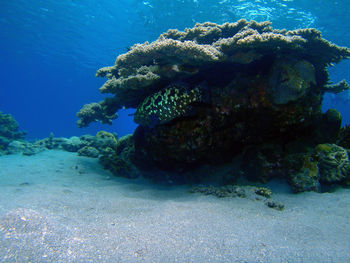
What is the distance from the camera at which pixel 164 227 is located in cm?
286

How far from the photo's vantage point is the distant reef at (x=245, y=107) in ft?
13.7

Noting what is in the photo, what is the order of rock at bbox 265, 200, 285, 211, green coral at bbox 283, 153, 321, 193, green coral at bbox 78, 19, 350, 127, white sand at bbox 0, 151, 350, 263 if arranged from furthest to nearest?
green coral at bbox 283, 153, 321, 193 → green coral at bbox 78, 19, 350, 127 → rock at bbox 265, 200, 285, 211 → white sand at bbox 0, 151, 350, 263

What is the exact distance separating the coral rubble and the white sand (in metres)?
0.90

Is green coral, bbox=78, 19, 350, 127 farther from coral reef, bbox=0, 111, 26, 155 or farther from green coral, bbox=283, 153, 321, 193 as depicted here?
coral reef, bbox=0, 111, 26, 155

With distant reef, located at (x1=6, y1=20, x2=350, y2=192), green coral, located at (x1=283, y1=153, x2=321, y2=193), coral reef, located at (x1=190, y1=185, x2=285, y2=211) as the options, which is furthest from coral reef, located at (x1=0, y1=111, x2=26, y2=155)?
green coral, located at (x1=283, y1=153, x2=321, y2=193)

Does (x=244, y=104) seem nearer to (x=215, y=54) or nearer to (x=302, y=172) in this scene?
(x=215, y=54)

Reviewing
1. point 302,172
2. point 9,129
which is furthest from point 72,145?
point 302,172

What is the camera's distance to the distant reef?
4168 mm

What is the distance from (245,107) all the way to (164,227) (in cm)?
321

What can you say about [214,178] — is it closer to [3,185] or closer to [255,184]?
[255,184]

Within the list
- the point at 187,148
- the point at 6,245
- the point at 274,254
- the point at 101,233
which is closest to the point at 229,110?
the point at 187,148

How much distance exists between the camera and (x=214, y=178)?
17.3 feet

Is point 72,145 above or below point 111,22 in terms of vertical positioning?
below

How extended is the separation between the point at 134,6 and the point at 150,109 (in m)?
24.1
